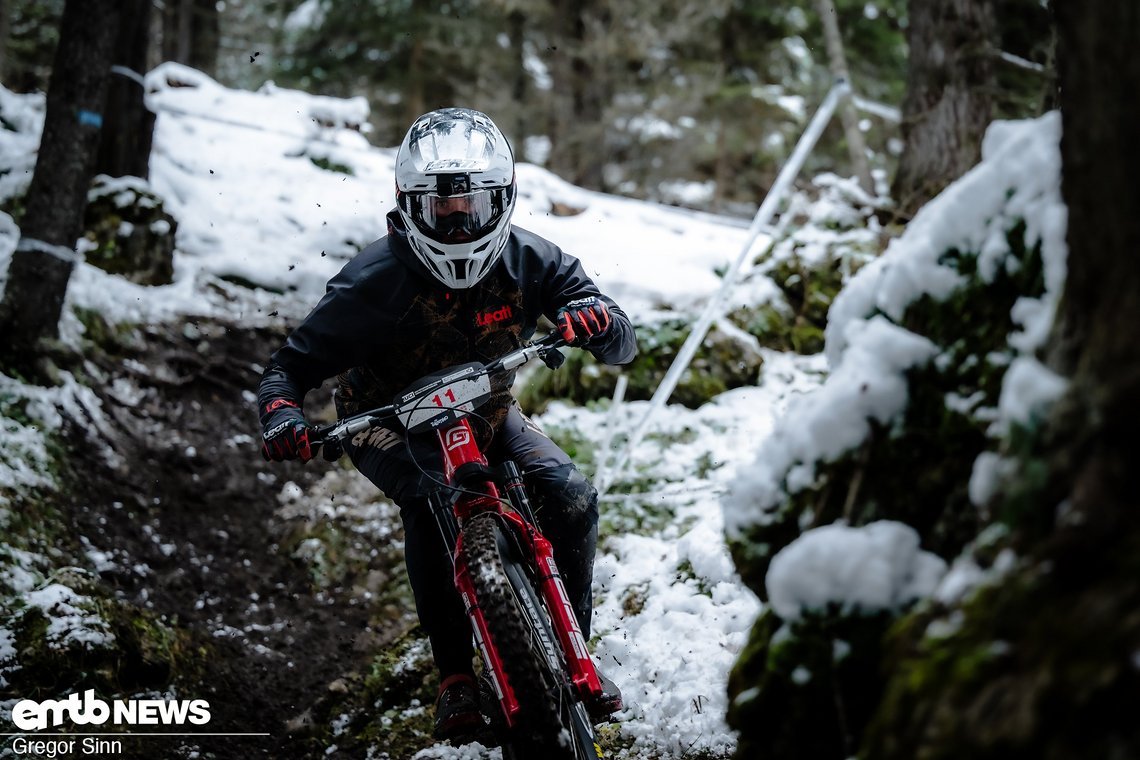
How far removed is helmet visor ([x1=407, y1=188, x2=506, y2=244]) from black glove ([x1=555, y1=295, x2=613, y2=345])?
0.49 metres

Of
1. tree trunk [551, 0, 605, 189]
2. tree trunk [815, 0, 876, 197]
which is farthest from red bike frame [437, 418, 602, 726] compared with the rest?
tree trunk [551, 0, 605, 189]

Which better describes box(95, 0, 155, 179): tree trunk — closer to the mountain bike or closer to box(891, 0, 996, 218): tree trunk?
the mountain bike

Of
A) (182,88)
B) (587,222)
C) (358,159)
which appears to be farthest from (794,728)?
(182,88)

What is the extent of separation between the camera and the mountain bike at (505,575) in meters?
3.08

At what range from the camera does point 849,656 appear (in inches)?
81.4

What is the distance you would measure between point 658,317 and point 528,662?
4.95m

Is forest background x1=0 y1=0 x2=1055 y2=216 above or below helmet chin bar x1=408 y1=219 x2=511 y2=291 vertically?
above

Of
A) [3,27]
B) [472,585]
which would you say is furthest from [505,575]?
[3,27]

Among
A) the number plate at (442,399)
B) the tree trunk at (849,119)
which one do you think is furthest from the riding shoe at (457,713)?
the tree trunk at (849,119)

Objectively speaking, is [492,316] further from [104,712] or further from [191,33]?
[191,33]

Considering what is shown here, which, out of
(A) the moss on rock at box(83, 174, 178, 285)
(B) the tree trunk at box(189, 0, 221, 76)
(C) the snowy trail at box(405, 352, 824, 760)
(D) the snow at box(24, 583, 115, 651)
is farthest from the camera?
(B) the tree trunk at box(189, 0, 221, 76)

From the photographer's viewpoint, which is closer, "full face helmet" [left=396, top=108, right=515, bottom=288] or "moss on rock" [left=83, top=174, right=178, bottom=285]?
"full face helmet" [left=396, top=108, right=515, bottom=288]

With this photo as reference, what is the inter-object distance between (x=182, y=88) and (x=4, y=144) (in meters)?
6.17

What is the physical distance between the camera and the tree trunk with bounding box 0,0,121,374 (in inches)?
249
